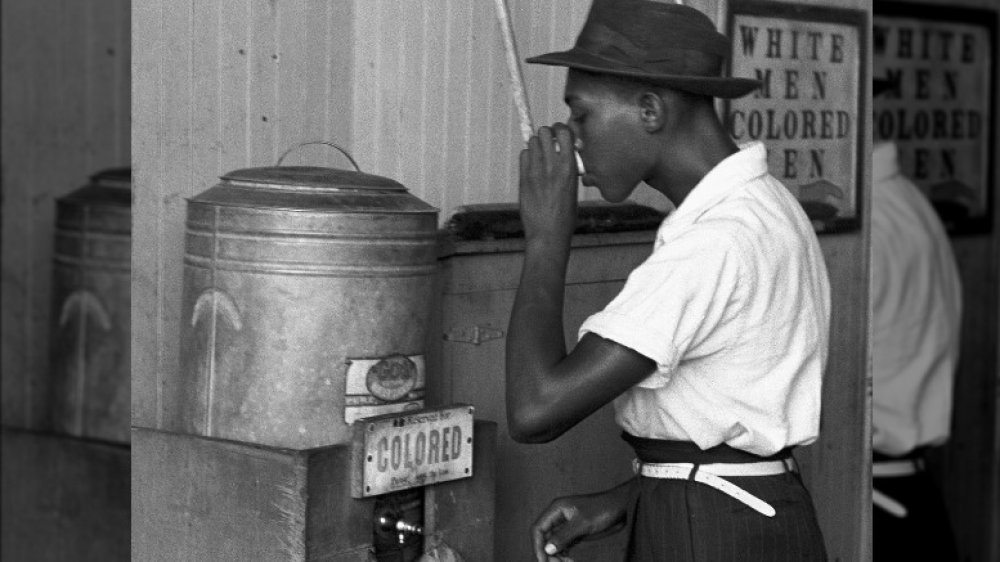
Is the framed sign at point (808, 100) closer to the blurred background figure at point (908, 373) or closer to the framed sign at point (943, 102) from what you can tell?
the blurred background figure at point (908, 373)

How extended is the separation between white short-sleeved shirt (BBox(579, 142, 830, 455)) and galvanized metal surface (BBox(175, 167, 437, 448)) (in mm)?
524

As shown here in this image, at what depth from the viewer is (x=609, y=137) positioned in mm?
2934

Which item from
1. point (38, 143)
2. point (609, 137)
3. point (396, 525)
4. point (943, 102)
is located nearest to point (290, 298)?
point (396, 525)

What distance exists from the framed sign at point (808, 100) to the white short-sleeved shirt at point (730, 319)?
5.45ft

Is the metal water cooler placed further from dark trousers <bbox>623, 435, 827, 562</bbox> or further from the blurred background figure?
the blurred background figure

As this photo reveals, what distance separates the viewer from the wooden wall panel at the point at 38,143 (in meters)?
5.45

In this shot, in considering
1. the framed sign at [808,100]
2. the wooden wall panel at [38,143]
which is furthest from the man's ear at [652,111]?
the wooden wall panel at [38,143]

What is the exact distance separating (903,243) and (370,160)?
236cm

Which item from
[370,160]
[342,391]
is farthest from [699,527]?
[370,160]

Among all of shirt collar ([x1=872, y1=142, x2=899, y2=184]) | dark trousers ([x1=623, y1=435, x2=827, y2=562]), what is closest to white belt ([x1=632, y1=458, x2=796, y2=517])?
dark trousers ([x1=623, y1=435, x2=827, y2=562])

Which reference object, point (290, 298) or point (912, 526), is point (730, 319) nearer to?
point (290, 298)

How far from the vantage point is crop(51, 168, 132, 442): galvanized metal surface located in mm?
4824

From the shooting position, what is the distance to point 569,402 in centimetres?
275

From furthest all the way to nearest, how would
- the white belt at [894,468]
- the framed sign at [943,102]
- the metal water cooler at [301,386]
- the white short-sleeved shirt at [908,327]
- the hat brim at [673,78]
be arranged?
the framed sign at [943,102] → the white belt at [894,468] → the white short-sleeved shirt at [908,327] → the metal water cooler at [301,386] → the hat brim at [673,78]
